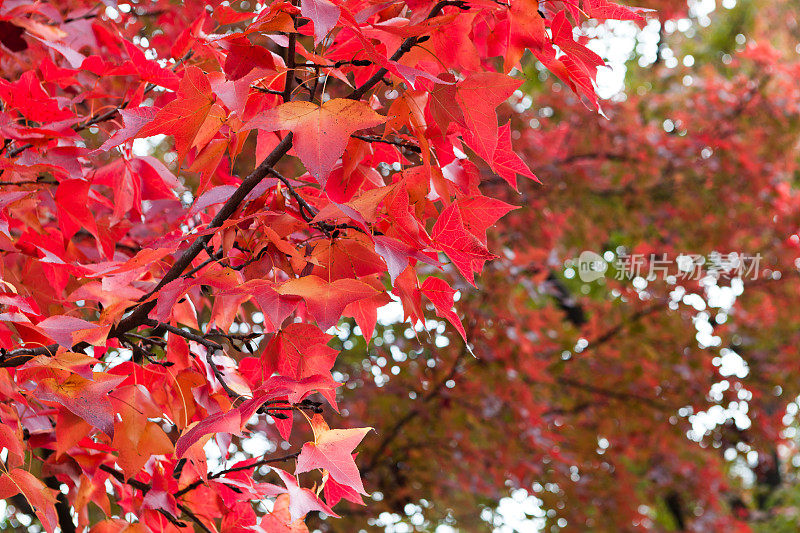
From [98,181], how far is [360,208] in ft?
2.34

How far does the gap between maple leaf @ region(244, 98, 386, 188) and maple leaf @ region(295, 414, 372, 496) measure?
1.16ft

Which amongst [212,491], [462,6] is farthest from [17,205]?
[462,6]

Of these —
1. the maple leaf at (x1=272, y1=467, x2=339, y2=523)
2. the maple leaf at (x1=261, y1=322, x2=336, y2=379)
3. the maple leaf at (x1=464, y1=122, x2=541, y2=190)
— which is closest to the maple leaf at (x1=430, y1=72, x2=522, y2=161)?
the maple leaf at (x1=464, y1=122, x2=541, y2=190)

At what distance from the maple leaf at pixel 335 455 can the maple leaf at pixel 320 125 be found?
0.35m

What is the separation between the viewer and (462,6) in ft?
2.67

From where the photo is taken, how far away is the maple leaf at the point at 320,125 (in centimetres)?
72

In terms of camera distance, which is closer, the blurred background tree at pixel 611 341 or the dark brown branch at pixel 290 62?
the dark brown branch at pixel 290 62

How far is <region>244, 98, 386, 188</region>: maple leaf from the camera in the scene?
2.35ft

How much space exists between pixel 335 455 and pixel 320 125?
42 cm

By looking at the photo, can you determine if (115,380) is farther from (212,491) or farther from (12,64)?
(12,64)

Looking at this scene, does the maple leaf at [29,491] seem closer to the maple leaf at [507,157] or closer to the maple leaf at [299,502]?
the maple leaf at [299,502]
